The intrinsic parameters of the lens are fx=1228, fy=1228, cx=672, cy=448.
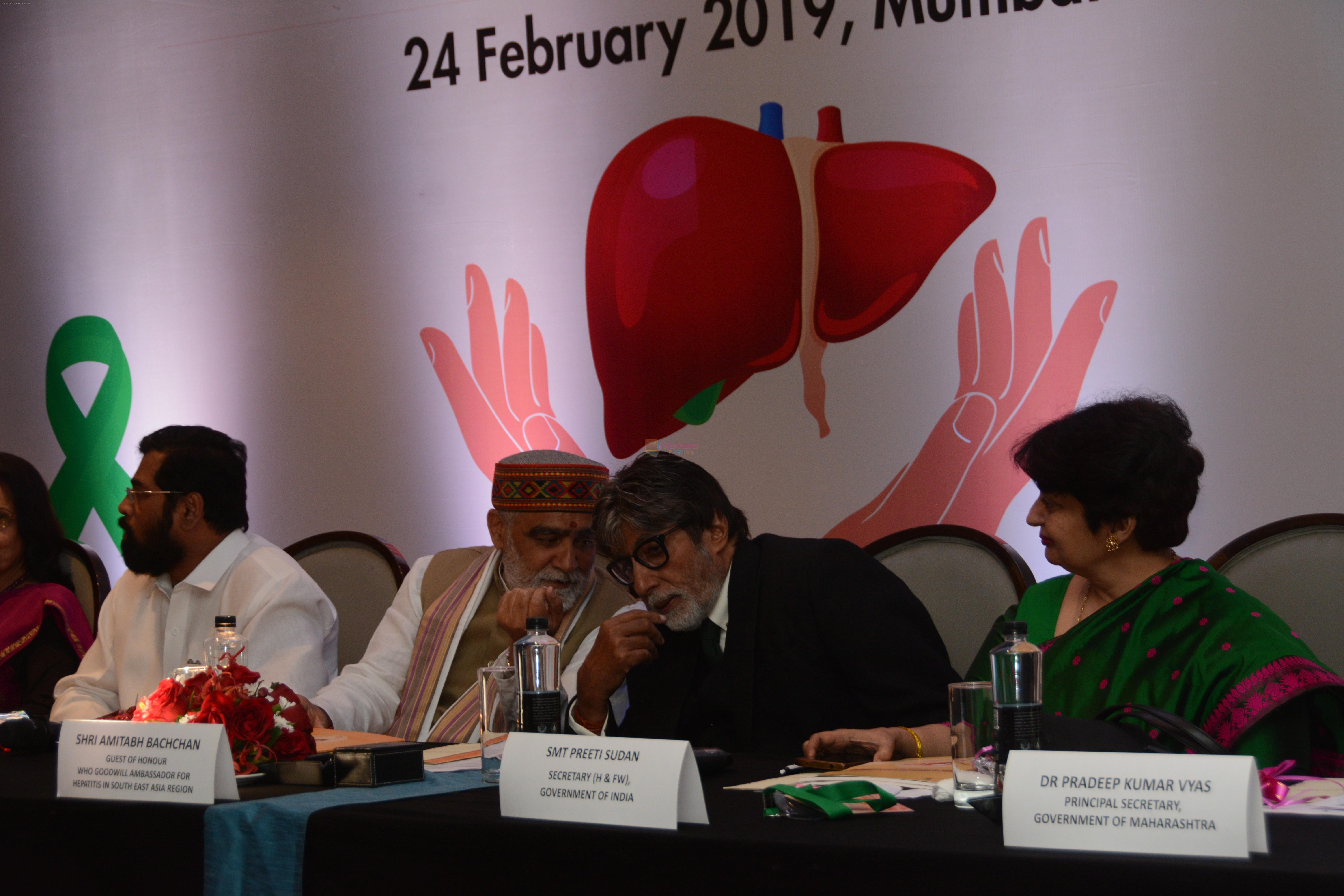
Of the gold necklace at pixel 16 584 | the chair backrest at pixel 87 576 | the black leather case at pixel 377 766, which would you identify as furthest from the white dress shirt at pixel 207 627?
the black leather case at pixel 377 766

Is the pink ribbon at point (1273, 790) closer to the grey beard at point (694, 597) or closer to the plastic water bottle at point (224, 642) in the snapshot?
the grey beard at point (694, 597)

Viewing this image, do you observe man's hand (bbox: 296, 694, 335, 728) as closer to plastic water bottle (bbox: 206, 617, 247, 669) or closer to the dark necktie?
plastic water bottle (bbox: 206, 617, 247, 669)

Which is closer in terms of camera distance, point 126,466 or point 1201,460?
point 1201,460

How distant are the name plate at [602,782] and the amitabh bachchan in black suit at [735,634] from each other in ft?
2.92

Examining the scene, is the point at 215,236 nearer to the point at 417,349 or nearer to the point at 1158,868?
the point at 417,349

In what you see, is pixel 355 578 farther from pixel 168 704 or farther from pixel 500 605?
pixel 168 704

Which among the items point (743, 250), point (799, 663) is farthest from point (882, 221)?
point (799, 663)

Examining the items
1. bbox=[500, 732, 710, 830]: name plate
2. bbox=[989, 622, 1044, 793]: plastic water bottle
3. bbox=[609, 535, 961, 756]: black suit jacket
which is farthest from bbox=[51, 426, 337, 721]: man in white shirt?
bbox=[989, 622, 1044, 793]: plastic water bottle

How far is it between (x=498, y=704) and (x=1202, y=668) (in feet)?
3.59

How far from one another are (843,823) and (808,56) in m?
2.68

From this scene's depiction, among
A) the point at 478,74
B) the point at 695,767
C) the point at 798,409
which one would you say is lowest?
the point at 695,767

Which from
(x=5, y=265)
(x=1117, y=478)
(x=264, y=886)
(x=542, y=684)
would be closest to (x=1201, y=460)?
(x=1117, y=478)

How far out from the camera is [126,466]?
4.37 m

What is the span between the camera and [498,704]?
1.65 meters
